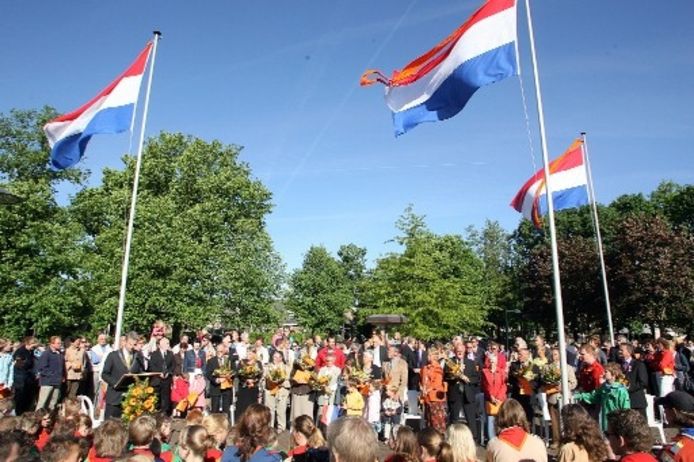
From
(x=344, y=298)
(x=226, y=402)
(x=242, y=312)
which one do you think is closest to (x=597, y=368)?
(x=226, y=402)

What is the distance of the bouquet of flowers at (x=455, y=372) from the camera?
1242cm

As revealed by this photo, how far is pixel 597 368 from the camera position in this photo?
1064 centimetres

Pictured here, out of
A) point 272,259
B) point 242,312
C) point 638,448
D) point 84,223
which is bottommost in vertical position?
point 638,448

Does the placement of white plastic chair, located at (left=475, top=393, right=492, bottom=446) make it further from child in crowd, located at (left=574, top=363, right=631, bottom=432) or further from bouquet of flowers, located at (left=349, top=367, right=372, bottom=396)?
child in crowd, located at (left=574, top=363, right=631, bottom=432)

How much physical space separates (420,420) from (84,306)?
29713 mm

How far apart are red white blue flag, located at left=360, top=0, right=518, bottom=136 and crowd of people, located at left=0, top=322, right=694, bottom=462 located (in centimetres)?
538

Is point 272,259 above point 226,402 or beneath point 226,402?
above

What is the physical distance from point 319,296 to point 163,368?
58.9 meters

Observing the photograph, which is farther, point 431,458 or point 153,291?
point 153,291

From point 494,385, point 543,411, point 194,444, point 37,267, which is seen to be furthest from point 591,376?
point 37,267

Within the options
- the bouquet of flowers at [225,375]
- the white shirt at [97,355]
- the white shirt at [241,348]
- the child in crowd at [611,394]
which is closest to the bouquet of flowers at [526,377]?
the child in crowd at [611,394]

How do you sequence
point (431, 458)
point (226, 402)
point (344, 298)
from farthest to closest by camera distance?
point (344, 298) → point (226, 402) → point (431, 458)

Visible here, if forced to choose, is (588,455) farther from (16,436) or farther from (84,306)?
(84,306)

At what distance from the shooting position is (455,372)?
12.4 m
